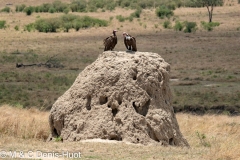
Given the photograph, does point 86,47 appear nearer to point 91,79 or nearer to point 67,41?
point 67,41

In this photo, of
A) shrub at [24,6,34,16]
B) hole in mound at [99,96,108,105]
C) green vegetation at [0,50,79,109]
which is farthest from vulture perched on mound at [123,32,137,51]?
shrub at [24,6,34,16]

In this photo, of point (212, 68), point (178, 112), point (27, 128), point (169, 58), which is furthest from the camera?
point (169, 58)

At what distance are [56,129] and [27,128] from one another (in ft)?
2.54

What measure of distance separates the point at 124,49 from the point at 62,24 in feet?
52.6

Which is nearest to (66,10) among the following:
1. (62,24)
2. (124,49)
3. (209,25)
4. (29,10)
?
(29,10)

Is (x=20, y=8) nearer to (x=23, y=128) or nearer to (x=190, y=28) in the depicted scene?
(x=190, y=28)

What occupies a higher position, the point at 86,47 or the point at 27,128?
the point at 27,128

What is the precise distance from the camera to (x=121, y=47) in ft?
125

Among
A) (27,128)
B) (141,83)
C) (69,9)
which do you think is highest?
(141,83)

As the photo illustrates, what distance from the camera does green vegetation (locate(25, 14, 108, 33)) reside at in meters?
49.8

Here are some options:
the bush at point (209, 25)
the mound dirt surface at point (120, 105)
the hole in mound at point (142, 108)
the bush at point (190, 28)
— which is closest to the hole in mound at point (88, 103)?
the mound dirt surface at point (120, 105)

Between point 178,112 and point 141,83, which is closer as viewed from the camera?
point 141,83

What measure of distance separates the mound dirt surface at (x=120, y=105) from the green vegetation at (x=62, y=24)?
3781cm

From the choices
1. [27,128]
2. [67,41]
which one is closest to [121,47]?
[67,41]
